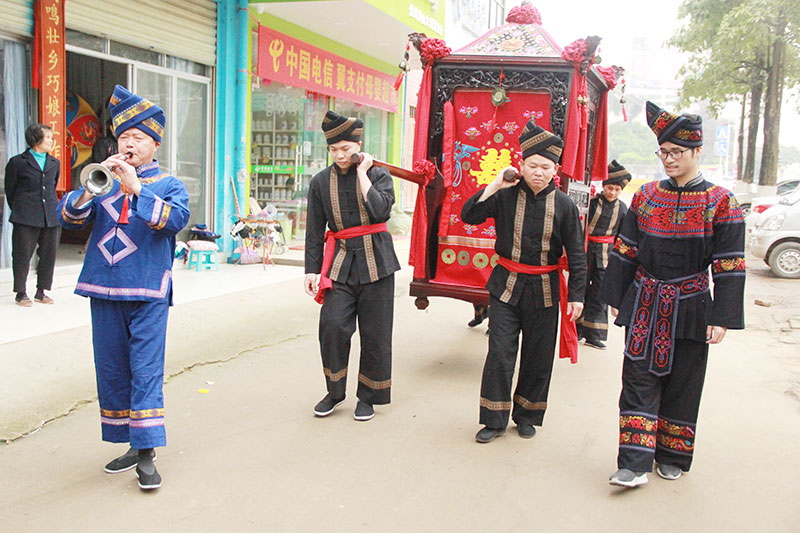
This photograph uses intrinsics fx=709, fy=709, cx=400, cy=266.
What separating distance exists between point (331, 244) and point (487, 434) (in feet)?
4.92

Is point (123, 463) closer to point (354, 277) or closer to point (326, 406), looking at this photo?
point (326, 406)

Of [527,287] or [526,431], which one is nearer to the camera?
[527,287]

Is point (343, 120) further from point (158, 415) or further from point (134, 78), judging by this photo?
point (134, 78)

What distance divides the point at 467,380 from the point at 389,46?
31.6 feet

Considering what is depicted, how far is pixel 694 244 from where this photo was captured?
136 inches

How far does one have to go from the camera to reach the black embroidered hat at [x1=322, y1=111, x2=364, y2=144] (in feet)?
13.7

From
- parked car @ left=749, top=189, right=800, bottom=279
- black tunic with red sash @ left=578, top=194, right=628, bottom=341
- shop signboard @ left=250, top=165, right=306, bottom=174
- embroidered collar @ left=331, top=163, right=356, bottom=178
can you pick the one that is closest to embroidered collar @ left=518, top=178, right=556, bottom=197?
embroidered collar @ left=331, top=163, right=356, bottom=178

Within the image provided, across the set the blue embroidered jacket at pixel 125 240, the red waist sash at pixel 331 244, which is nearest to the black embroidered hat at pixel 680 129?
the red waist sash at pixel 331 244

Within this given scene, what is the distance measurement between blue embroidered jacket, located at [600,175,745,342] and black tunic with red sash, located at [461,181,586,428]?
483 millimetres

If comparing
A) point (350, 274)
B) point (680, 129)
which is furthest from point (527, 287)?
point (680, 129)

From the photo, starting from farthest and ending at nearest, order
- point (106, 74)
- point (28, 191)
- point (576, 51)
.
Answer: point (106, 74) → point (28, 191) → point (576, 51)

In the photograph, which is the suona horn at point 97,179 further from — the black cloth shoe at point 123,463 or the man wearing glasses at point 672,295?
the man wearing glasses at point 672,295

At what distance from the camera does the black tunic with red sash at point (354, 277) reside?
437 cm

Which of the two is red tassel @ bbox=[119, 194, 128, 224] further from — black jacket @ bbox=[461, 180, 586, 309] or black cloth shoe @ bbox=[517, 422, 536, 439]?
black cloth shoe @ bbox=[517, 422, 536, 439]
